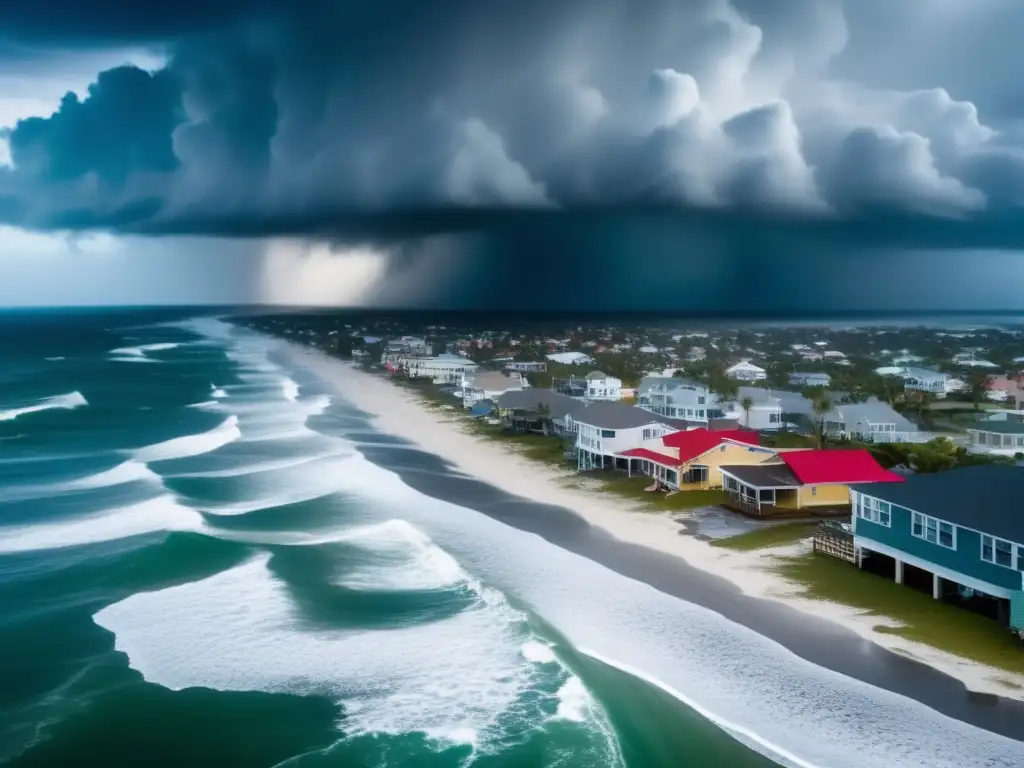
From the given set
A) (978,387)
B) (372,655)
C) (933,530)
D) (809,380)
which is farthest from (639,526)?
(978,387)

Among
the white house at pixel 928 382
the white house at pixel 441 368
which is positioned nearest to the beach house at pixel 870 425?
the white house at pixel 928 382

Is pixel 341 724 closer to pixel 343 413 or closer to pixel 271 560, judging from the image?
pixel 271 560

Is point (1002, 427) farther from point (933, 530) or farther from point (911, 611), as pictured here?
point (911, 611)

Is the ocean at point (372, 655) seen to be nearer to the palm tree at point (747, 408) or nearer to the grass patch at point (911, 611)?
the grass patch at point (911, 611)

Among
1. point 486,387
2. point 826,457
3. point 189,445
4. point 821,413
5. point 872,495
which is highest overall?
point 872,495

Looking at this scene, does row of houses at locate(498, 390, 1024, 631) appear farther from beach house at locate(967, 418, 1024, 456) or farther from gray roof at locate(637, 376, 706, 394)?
gray roof at locate(637, 376, 706, 394)

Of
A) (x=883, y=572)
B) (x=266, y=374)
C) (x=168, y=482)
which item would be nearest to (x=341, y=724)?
(x=883, y=572)

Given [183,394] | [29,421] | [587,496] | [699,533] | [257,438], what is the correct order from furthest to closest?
[183,394], [29,421], [257,438], [587,496], [699,533]

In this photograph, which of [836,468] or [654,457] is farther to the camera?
[654,457]
